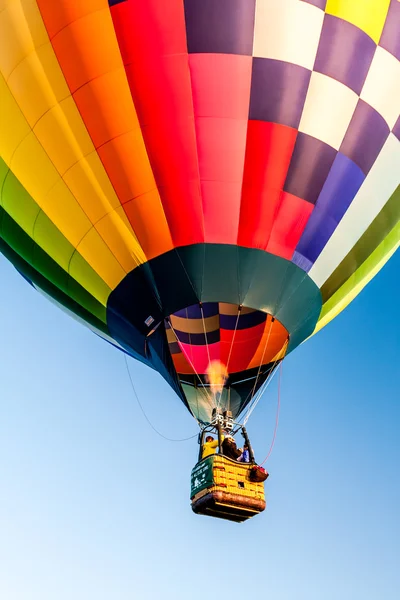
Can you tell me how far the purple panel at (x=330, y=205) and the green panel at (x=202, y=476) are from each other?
87.0 inches

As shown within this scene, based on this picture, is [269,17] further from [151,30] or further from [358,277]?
[358,277]

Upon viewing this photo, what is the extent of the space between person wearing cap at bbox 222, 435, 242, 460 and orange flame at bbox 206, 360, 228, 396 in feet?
4.13

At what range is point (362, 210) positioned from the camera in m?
7.92

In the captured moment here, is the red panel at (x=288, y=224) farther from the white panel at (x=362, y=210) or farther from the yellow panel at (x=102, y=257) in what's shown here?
the yellow panel at (x=102, y=257)

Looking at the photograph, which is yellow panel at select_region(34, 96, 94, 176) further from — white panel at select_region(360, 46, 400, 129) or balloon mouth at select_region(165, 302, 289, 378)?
white panel at select_region(360, 46, 400, 129)

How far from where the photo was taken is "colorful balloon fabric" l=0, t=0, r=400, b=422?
23.0 feet

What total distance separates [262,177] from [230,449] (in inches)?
101

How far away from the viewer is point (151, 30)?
6.96 meters

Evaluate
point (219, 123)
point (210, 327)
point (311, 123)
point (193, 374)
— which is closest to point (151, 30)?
point (219, 123)

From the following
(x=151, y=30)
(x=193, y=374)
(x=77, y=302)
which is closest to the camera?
(x=151, y=30)

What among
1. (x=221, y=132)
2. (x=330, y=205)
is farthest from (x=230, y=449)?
(x=221, y=132)

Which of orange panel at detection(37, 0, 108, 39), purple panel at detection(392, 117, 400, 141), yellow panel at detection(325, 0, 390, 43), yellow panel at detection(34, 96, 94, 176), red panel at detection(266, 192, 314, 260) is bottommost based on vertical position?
red panel at detection(266, 192, 314, 260)

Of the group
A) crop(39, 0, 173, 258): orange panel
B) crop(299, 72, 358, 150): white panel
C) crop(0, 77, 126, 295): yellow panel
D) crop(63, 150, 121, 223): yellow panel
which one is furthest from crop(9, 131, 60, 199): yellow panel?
crop(299, 72, 358, 150): white panel

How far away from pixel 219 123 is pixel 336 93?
119cm
